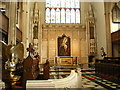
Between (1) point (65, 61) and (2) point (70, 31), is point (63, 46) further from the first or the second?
(2) point (70, 31)

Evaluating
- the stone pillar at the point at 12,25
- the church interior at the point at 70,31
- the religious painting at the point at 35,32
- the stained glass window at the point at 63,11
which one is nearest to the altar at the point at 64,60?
the church interior at the point at 70,31

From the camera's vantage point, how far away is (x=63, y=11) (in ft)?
63.0

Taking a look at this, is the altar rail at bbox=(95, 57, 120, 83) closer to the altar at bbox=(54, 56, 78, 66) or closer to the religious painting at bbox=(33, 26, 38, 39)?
the altar at bbox=(54, 56, 78, 66)

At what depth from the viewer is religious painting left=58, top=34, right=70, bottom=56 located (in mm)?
17698

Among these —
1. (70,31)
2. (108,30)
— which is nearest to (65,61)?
(70,31)

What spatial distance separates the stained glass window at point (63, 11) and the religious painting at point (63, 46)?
252cm

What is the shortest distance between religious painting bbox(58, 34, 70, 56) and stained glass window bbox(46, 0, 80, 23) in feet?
8.26

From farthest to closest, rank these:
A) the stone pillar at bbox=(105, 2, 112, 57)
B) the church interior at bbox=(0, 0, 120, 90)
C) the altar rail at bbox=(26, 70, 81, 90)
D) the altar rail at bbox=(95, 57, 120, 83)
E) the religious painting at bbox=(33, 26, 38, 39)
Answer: the religious painting at bbox=(33, 26, 38, 39) → the church interior at bbox=(0, 0, 120, 90) → the stone pillar at bbox=(105, 2, 112, 57) → the altar rail at bbox=(95, 57, 120, 83) → the altar rail at bbox=(26, 70, 81, 90)

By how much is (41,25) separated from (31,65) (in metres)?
15.4

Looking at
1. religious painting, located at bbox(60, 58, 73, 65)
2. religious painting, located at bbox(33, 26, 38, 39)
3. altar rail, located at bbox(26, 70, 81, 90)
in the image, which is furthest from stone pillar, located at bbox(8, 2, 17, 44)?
religious painting, located at bbox(60, 58, 73, 65)

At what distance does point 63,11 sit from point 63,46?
5032 millimetres

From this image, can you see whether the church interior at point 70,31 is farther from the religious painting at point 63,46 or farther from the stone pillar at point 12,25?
the stone pillar at point 12,25

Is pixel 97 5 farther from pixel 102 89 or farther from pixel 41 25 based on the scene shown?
pixel 102 89

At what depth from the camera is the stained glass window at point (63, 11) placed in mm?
18938
